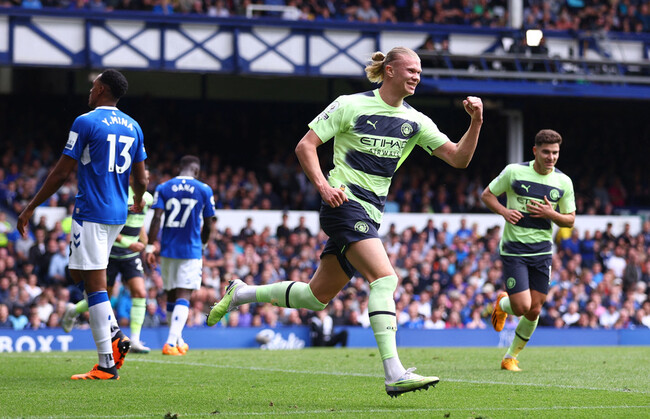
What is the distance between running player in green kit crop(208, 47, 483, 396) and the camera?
7.20 metres

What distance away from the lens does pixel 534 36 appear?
24.6 metres

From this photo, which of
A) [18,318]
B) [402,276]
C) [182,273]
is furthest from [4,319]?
[402,276]

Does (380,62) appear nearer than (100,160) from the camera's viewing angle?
Yes

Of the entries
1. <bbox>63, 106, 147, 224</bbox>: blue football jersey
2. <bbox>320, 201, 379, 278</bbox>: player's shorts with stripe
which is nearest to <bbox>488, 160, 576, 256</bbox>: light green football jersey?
<bbox>320, 201, 379, 278</bbox>: player's shorts with stripe

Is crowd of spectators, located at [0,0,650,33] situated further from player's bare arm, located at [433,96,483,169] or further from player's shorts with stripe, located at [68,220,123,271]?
player's bare arm, located at [433,96,483,169]

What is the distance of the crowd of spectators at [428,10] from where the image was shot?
83.1 feet

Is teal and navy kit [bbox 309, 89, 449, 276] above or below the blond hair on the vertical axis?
below

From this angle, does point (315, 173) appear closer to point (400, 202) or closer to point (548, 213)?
point (548, 213)

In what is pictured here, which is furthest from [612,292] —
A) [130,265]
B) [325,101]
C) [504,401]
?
[504,401]

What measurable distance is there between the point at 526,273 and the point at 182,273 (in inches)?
179

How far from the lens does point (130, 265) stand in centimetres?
1309

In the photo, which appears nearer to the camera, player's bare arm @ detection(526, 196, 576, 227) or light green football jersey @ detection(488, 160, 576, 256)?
player's bare arm @ detection(526, 196, 576, 227)

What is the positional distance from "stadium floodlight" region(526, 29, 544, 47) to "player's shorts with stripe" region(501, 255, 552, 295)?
568 inches

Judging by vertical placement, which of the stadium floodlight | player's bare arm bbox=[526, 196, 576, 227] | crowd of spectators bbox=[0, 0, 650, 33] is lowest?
player's bare arm bbox=[526, 196, 576, 227]
